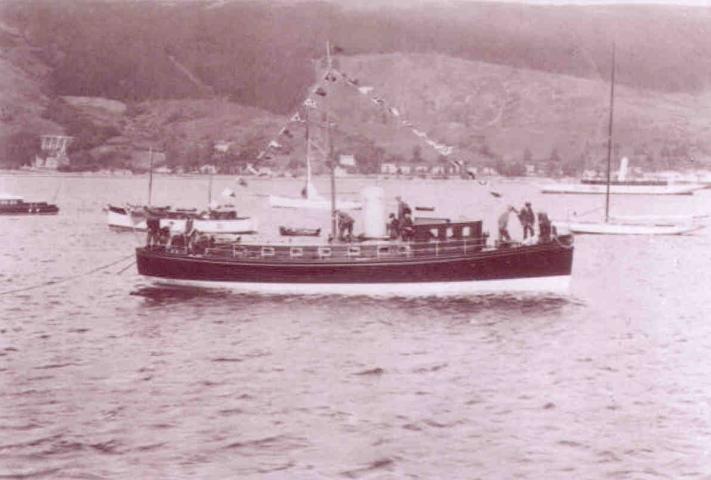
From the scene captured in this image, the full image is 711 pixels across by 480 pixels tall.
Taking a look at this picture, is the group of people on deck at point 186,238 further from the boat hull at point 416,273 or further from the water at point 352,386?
the water at point 352,386

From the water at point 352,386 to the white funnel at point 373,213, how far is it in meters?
4.92

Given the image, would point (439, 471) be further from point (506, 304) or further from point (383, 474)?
point (506, 304)

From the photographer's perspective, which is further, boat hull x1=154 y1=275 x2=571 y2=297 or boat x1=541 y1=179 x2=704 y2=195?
boat x1=541 y1=179 x2=704 y2=195

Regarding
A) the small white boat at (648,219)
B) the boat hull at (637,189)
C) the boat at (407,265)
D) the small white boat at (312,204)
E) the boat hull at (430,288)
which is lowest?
the boat hull at (430,288)

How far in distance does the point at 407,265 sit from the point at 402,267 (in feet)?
0.85

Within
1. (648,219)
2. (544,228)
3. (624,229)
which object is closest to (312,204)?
(648,219)

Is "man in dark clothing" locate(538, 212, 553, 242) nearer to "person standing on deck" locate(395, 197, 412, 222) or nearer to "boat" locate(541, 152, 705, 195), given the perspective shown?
"person standing on deck" locate(395, 197, 412, 222)

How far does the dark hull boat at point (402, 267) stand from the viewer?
1671 inches

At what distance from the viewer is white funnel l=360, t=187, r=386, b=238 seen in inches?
1763

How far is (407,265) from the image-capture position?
4238 centimetres

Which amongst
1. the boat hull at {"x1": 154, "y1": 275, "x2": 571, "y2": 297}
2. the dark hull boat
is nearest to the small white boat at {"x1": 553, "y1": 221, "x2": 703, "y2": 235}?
the boat hull at {"x1": 154, "y1": 275, "x2": 571, "y2": 297}

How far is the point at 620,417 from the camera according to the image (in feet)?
75.4

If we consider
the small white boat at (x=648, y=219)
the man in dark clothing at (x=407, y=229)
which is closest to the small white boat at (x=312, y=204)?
the small white boat at (x=648, y=219)

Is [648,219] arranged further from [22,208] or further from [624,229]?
[22,208]
